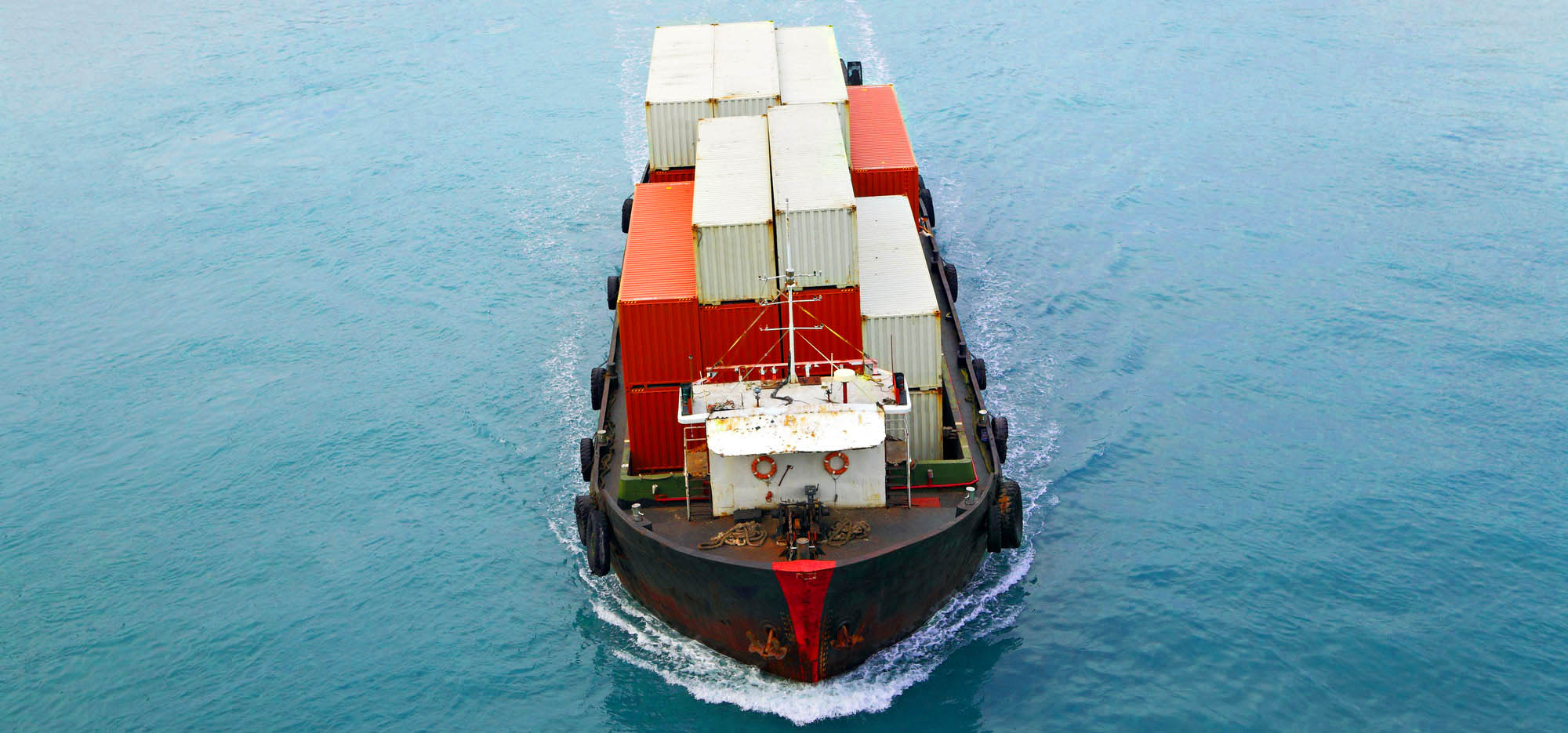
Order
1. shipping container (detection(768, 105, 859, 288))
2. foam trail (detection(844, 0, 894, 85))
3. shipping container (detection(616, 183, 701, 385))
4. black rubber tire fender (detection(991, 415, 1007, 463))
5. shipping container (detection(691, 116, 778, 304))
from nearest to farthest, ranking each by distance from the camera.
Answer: shipping container (detection(691, 116, 778, 304)) < shipping container (detection(768, 105, 859, 288)) < shipping container (detection(616, 183, 701, 385)) < black rubber tire fender (detection(991, 415, 1007, 463)) < foam trail (detection(844, 0, 894, 85))

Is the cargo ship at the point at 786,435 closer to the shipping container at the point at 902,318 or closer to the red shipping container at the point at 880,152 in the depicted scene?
the shipping container at the point at 902,318

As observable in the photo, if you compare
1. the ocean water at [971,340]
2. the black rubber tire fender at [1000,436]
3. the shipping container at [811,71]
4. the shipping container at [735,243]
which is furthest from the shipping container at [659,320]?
the shipping container at [811,71]

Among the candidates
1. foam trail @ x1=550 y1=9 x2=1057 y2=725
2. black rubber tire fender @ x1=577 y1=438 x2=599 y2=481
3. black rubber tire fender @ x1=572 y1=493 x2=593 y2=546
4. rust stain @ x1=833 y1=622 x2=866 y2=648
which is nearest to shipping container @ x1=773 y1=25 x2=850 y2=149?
black rubber tire fender @ x1=577 y1=438 x2=599 y2=481

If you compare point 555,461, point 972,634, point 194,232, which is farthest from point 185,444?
point 972,634

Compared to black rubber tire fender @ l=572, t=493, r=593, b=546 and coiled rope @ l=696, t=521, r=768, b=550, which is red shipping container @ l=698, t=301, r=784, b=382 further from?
black rubber tire fender @ l=572, t=493, r=593, b=546

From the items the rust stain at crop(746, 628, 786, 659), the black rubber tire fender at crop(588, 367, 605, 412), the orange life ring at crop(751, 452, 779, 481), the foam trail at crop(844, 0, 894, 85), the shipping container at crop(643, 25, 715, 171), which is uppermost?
the shipping container at crop(643, 25, 715, 171)

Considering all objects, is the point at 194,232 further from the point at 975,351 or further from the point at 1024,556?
the point at 1024,556
